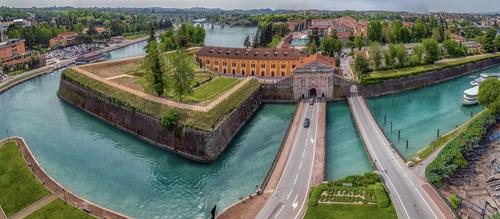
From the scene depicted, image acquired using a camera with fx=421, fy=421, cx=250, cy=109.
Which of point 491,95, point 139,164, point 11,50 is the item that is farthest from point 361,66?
point 11,50

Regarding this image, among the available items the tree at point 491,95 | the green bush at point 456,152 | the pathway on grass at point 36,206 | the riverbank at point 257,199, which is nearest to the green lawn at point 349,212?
the riverbank at point 257,199

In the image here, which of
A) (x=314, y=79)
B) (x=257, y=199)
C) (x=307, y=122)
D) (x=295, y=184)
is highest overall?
(x=314, y=79)

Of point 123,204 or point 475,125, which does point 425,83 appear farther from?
point 123,204

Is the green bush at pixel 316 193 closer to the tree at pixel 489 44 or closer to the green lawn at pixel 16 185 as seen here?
the green lawn at pixel 16 185

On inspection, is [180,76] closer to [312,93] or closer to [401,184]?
[312,93]

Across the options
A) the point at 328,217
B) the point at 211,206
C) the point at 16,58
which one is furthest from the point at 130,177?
the point at 16,58

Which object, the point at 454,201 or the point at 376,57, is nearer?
the point at 454,201
